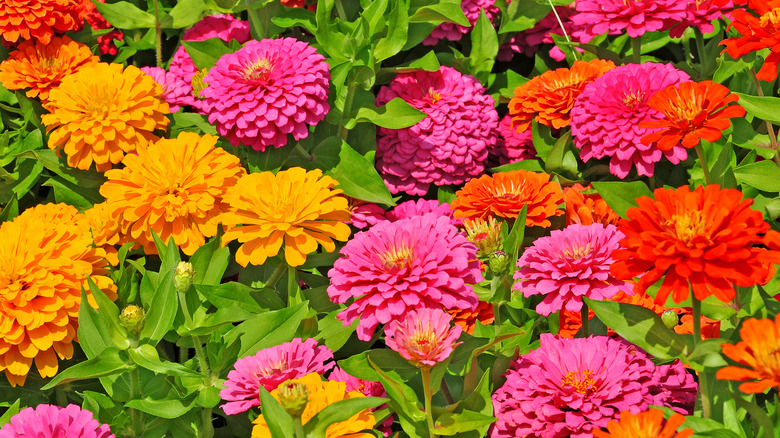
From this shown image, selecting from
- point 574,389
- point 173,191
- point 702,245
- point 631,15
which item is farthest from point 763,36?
point 173,191

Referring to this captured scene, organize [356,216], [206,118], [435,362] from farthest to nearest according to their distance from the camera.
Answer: [206,118] → [356,216] → [435,362]

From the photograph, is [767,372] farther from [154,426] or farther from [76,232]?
[76,232]

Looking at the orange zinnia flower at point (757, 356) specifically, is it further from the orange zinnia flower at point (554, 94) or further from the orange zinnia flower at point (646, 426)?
the orange zinnia flower at point (554, 94)

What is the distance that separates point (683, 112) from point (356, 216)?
73 cm

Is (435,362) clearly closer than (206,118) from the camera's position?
Yes

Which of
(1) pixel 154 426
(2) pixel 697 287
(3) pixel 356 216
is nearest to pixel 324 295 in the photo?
(3) pixel 356 216

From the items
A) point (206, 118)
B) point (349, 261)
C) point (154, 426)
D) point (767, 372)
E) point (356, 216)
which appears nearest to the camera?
point (767, 372)

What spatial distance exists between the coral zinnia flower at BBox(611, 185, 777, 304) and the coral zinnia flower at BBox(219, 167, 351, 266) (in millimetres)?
604

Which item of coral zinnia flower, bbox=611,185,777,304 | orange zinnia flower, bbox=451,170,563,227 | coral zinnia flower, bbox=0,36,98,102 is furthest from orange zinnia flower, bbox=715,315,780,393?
coral zinnia flower, bbox=0,36,98,102

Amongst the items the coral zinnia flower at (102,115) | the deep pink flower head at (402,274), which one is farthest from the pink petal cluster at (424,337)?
the coral zinnia flower at (102,115)

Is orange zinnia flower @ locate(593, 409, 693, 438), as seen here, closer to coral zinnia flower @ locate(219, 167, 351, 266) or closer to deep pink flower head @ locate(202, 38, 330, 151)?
coral zinnia flower @ locate(219, 167, 351, 266)

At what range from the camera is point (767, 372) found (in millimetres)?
1110

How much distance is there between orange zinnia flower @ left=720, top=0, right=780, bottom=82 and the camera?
1573mm

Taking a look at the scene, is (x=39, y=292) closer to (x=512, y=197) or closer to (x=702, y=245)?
(x=512, y=197)
